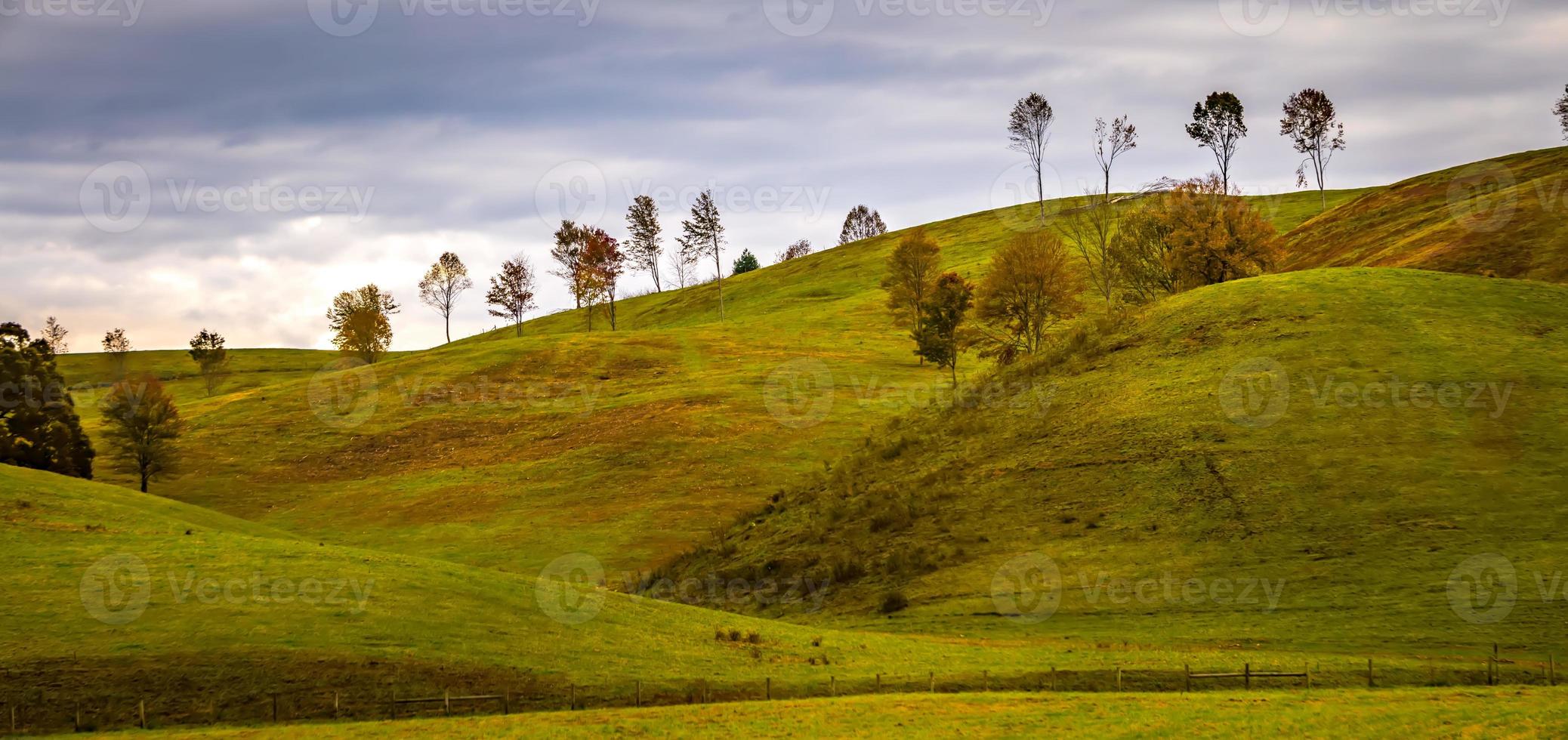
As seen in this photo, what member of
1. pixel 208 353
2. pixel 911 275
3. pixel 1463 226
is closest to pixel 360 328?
pixel 208 353

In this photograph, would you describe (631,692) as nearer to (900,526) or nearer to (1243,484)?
(900,526)

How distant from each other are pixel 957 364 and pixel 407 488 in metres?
55.1

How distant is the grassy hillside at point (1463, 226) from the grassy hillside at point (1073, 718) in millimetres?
58890

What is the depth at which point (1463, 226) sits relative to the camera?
275 ft

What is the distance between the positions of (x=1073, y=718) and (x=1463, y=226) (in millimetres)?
78734

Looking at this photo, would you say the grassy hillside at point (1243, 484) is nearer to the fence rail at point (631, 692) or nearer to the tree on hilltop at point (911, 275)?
the fence rail at point (631, 692)

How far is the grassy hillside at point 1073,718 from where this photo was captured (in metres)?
23.8

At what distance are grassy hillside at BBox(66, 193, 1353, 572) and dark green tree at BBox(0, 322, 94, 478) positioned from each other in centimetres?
764

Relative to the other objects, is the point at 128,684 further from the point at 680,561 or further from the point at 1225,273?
the point at 1225,273

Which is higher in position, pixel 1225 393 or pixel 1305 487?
pixel 1225 393

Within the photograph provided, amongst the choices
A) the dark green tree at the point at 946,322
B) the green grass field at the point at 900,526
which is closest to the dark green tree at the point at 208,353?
the green grass field at the point at 900,526

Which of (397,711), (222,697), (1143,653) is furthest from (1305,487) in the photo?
(222,697)

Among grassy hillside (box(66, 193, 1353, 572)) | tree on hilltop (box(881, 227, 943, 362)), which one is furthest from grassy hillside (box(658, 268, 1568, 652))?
tree on hilltop (box(881, 227, 943, 362))

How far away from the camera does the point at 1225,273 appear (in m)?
78.9
